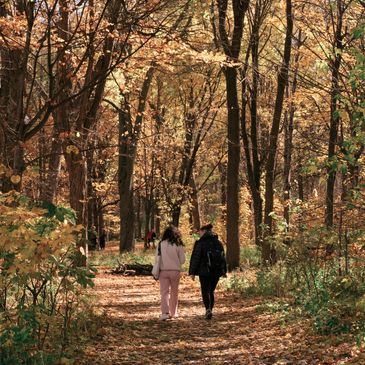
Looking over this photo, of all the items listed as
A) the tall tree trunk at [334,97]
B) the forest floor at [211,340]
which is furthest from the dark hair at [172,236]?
the tall tree trunk at [334,97]

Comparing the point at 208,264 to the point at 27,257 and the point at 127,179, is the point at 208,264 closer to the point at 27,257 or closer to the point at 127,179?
the point at 27,257

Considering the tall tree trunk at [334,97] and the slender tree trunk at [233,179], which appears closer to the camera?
the tall tree trunk at [334,97]

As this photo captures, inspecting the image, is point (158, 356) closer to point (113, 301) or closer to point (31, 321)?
point (31, 321)

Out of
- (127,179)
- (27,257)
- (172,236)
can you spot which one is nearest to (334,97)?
(172,236)

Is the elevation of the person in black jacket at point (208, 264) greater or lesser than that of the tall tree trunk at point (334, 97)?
lesser

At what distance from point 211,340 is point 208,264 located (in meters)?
1.91

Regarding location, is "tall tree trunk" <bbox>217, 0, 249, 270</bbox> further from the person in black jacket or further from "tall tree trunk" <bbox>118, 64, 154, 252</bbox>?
"tall tree trunk" <bbox>118, 64, 154, 252</bbox>

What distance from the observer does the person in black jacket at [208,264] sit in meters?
9.90

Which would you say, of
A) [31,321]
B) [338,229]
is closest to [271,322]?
[338,229]

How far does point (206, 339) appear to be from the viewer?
8.29 meters

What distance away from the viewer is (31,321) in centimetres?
502

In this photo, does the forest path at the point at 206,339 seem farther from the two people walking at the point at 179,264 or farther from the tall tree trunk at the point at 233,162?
the tall tree trunk at the point at 233,162

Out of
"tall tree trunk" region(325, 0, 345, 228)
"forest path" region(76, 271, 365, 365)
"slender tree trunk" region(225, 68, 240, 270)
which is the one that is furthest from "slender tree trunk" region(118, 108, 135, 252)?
"forest path" region(76, 271, 365, 365)

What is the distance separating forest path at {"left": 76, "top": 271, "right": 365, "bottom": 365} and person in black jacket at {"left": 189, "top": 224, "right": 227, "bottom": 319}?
542 mm
